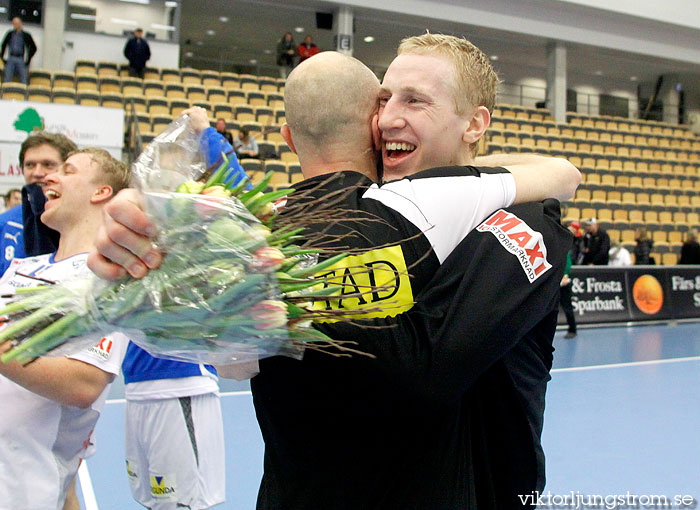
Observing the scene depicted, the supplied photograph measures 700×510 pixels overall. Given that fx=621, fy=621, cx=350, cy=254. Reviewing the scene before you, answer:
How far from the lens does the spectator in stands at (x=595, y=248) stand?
1216cm

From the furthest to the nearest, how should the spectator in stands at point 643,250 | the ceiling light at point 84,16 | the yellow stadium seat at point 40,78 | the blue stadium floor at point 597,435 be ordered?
the ceiling light at point 84,16
the yellow stadium seat at point 40,78
the spectator in stands at point 643,250
the blue stadium floor at point 597,435

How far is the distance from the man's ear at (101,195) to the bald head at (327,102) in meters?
1.18

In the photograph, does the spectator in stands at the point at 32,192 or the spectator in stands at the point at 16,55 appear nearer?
the spectator in stands at the point at 32,192

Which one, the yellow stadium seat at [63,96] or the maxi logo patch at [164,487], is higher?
the yellow stadium seat at [63,96]

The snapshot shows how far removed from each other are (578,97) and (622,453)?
2420 cm

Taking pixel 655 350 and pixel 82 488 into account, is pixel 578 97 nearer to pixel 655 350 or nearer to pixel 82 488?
pixel 655 350

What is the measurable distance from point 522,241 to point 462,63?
0.48 metres

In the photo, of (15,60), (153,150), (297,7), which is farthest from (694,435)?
(297,7)

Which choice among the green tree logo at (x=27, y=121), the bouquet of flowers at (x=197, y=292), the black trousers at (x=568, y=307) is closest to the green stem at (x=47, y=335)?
the bouquet of flowers at (x=197, y=292)

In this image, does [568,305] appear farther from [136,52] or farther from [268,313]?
[136,52]

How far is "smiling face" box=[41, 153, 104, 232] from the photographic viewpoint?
7.43 feet

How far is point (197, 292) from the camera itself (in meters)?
0.92

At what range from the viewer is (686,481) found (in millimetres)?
4004

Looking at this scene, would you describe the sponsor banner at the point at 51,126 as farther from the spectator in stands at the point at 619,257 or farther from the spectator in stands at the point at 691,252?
the spectator in stands at the point at 691,252
